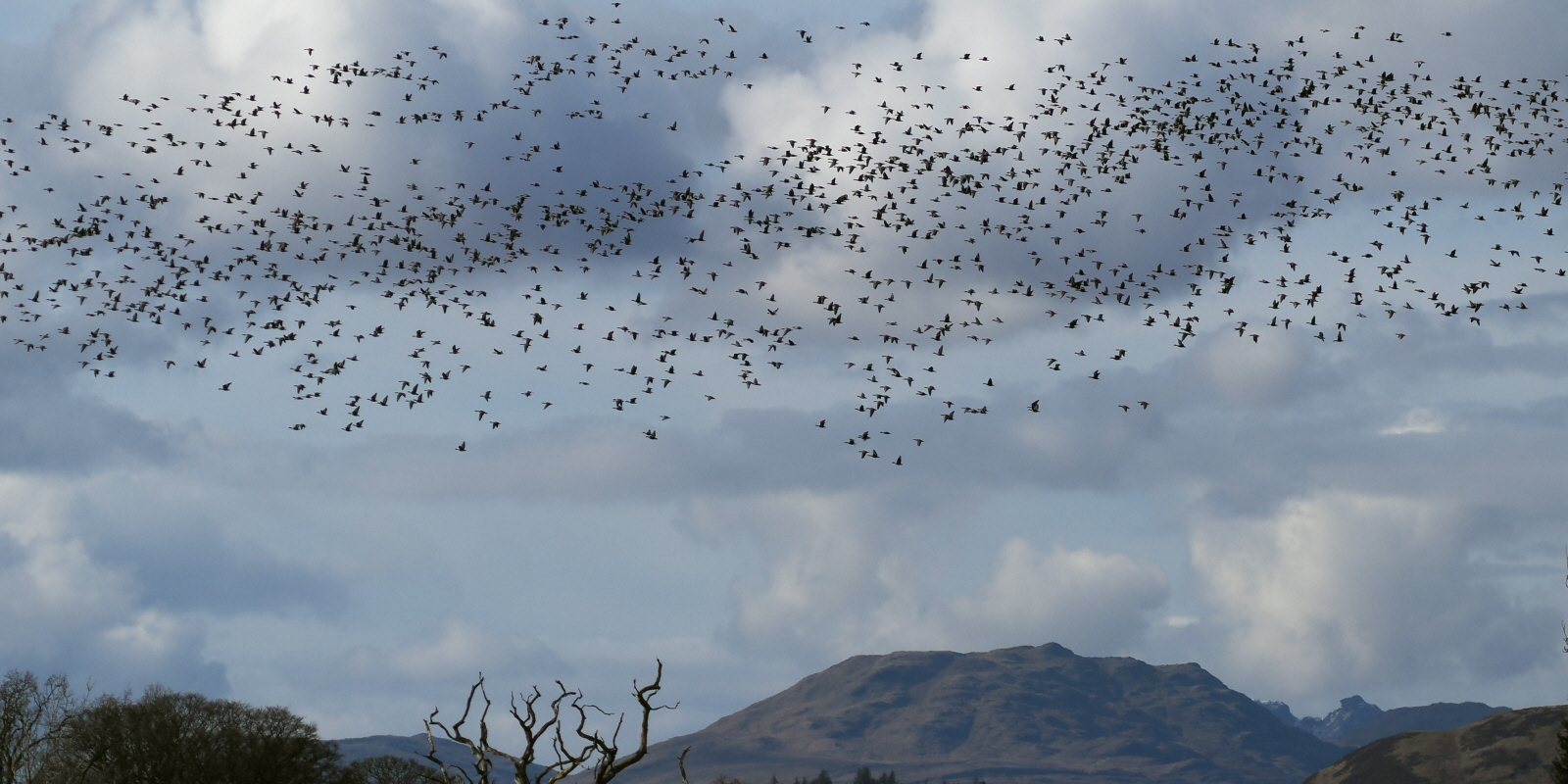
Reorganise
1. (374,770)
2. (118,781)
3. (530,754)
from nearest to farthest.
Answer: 1. (530,754)
2. (118,781)
3. (374,770)

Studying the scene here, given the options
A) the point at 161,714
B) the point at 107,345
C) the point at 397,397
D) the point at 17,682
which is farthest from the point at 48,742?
the point at 397,397

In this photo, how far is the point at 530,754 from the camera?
2484cm

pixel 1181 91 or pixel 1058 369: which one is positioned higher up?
pixel 1181 91

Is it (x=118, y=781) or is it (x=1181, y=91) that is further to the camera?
(x=1181, y=91)

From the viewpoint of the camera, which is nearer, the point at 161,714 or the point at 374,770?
the point at 161,714

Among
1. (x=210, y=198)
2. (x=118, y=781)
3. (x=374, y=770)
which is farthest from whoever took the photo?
(x=374, y=770)

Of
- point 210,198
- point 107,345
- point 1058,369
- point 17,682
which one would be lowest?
point 17,682

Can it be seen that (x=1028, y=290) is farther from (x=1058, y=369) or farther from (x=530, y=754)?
(x=530, y=754)

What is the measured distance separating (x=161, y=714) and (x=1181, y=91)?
81.5m

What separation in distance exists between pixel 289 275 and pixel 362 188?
8972 mm

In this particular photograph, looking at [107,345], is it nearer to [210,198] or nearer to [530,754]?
[210,198]

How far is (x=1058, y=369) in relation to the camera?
10931 centimetres

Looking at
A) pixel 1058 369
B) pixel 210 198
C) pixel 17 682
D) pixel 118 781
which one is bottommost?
pixel 118 781

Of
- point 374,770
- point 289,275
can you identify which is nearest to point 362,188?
point 289,275
